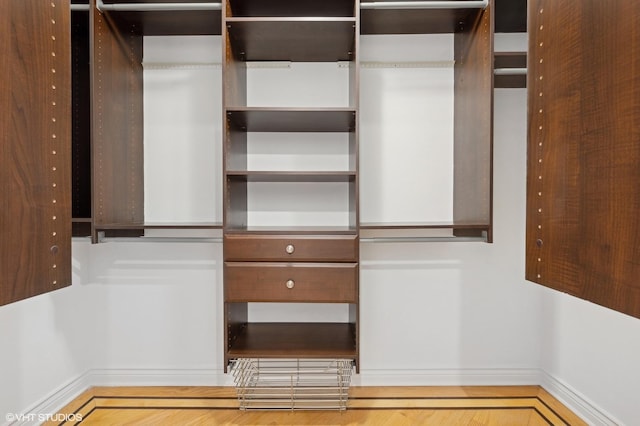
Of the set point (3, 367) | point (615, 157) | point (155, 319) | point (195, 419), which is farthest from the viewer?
point (155, 319)

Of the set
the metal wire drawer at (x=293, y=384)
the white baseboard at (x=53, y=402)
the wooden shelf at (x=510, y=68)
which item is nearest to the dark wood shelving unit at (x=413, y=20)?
the wooden shelf at (x=510, y=68)

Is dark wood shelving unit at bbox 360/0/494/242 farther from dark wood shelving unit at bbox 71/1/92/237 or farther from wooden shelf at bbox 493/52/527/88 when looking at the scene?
dark wood shelving unit at bbox 71/1/92/237

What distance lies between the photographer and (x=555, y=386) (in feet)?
6.58

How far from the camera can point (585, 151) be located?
1.05 m

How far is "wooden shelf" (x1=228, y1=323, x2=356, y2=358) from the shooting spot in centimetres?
170

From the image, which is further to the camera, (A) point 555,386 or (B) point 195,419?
(A) point 555,386

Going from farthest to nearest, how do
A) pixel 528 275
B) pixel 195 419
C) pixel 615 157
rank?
pixel 195 419 → pixel 528 275 → pixel 615 157

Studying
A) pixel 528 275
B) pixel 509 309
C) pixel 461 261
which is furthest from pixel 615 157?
pixel 509 309

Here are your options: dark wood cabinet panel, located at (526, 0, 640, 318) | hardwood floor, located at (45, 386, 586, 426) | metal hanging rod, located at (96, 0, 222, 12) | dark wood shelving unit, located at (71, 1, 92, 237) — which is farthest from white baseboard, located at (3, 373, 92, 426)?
dark wood cabinet panel, located at (526, 0, 640, 318)

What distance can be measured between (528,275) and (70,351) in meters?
2.06

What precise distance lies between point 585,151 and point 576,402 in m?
1.40

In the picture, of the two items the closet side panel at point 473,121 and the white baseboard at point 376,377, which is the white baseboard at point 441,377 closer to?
the white baseboard at point 376,377

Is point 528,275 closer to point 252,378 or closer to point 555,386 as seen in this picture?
point 555,386

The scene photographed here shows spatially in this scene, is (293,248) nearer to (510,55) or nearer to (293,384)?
(293,384)
